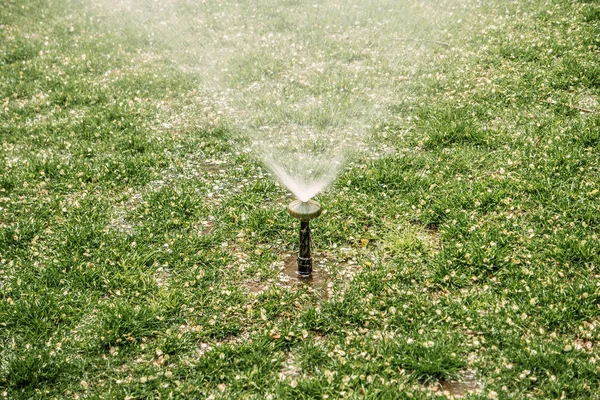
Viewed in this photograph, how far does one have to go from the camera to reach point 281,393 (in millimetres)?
4402

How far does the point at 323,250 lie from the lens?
6152 mm

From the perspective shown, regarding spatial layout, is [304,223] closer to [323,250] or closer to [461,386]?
[323,250]

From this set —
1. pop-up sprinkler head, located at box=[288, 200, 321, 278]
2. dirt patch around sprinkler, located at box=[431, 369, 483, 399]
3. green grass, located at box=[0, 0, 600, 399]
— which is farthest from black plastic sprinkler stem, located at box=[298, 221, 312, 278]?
dirt patch around sprinkler, located at box=[431, 369, 483, 399]

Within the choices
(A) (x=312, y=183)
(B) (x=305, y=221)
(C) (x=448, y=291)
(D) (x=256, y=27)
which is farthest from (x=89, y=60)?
(C) (x=448, y=291)

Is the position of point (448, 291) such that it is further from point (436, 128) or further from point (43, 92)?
point (43, 92)

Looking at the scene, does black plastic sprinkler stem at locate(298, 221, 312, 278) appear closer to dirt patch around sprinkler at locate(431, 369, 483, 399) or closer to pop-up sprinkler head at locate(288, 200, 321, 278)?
pop-up sprinkler head at locate(288, 200, 321, 278)

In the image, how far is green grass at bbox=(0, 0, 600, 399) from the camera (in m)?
4.59

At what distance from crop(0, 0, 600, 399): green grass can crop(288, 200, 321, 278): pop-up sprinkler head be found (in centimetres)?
25

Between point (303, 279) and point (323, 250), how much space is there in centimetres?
56

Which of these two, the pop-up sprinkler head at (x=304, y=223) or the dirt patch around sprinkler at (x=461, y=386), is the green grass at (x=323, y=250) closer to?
the dirt patch around sprinkler at (x=461, y=386)

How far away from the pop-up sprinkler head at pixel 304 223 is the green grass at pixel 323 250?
0.81 ft

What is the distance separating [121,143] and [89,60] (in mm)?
4172

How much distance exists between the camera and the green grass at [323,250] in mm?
4594

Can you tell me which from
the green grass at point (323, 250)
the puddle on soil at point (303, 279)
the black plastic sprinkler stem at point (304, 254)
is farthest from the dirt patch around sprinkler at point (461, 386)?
the black plastic sprinkler stem at point (304, 254)
